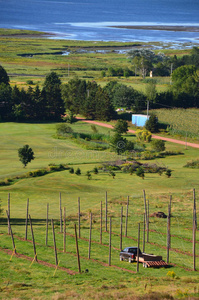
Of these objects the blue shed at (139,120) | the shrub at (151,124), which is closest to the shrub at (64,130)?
the shrub at (151,124)

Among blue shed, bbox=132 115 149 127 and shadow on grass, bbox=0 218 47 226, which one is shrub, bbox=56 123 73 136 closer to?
blue shed, bbox=132 115 149 127

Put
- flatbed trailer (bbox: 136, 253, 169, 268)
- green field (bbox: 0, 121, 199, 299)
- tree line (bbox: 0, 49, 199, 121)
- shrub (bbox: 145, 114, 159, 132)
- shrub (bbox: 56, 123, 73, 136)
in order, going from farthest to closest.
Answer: tree line (bbox: 0, 49, 199, 121) → shrub (bbox: 145, 114, 159, 132) → shrub (bbox: 56, 123, 73, 136) → flatbed trailer (bbox: 136, 253, 169, 268) → green field (bbox: 0, 121, 199, 299)

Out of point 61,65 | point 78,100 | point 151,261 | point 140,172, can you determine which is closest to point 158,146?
point 140,172

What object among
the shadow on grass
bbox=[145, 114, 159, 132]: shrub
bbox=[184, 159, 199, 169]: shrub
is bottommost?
the shadow on grass

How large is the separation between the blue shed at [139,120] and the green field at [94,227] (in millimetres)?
18271

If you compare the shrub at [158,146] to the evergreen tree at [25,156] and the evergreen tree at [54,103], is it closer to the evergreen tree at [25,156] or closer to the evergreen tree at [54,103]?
the evergreen tree at [25,156]

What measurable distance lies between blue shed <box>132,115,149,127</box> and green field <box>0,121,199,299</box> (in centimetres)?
1827

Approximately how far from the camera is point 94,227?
3578 centimetres

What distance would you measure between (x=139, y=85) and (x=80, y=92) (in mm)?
26996

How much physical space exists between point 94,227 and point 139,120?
5983cm

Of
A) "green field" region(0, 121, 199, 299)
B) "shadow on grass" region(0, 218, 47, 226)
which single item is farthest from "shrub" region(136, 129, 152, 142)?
"shadow on grass" region(0, 218, 47, 226)

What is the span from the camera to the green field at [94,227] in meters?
23.2

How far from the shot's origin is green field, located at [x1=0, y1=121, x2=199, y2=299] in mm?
23172

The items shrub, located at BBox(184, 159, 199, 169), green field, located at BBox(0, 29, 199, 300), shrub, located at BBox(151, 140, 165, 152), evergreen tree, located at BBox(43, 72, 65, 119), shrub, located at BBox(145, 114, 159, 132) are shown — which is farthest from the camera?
evergreen tree, located at BBox(43, 72, 65, 119)
